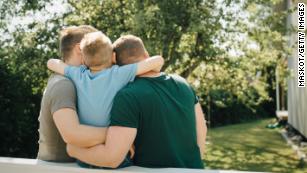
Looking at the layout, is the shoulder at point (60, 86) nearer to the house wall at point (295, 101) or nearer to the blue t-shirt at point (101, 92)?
the blue t-shirt at point (101, 92)

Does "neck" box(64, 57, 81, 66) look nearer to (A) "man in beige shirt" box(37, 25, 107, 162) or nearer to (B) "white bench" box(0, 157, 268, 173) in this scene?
(A) "man in beige shirt" box(37, 25, 107, 162)

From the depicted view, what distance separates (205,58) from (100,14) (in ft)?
7.56

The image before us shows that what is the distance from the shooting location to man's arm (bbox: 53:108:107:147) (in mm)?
2512

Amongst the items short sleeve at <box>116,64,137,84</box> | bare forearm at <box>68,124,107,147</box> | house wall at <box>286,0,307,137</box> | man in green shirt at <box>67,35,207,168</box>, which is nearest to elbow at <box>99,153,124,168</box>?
man in green shirt at <box>67,35,207,168</box>

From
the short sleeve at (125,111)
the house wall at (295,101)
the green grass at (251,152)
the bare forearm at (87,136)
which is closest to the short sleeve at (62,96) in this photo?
the bare forearm at (87,136)

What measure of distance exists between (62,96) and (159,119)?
515 mm

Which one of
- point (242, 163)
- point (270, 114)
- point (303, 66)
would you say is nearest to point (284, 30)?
point (303, 66)

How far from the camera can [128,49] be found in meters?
2.71

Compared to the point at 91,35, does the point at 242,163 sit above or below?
below

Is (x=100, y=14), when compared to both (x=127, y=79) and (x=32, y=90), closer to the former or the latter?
(x=32, y=90)

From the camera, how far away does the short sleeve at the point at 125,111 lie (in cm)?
249

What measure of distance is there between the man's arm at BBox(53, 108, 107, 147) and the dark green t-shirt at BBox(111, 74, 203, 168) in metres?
0.13

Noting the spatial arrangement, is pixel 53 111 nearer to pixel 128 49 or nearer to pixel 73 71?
pixel 73 71

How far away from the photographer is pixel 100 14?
9828mm
